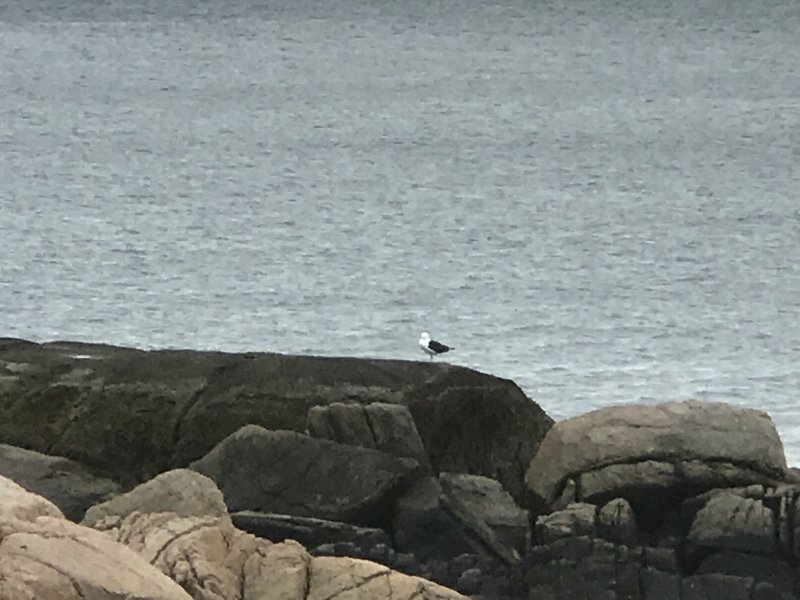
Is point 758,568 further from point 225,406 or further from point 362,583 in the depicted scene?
point 225,406

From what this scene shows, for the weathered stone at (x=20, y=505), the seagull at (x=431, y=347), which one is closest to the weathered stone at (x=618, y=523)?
the weathered stone at (x=20, y=505)

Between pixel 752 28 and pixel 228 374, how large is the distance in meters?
6.03

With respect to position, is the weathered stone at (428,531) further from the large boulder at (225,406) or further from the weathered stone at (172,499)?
the weathered stone at (172,499)

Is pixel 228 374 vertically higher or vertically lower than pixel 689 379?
higher

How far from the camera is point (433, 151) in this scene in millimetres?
4961

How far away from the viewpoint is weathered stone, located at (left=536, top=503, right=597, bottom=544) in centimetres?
212

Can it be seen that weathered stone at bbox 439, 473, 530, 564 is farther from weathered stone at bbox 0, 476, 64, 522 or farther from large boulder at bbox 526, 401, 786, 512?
weathered stone at bbox 0, 476, 64, 522

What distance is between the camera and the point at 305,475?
2.15m

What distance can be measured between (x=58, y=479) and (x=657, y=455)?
78 centimetres

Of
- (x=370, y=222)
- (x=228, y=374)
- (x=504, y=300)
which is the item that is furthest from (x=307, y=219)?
(x=228, y=374)

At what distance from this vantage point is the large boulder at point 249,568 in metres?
1.98

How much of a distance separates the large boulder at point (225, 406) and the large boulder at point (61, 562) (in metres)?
0.33

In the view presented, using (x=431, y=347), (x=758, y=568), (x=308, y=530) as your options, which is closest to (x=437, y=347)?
(x=431, y=347)

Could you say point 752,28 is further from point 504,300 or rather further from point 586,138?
point 504,300
